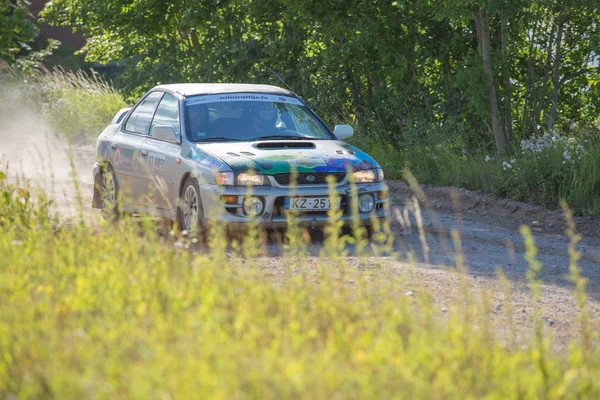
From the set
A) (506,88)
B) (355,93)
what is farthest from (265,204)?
(355,93)

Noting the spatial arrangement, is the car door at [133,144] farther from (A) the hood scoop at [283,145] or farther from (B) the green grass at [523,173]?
(B) the green grass at [523,173]

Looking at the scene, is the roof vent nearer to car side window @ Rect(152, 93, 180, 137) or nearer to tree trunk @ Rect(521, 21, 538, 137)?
car side window @ Rect(152, 93, 180, 137)

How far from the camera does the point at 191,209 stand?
9938mm

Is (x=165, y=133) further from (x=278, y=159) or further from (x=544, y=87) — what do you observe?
(x=544, y=87)

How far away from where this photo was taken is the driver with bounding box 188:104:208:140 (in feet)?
34.2

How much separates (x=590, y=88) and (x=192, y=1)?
8419 mm

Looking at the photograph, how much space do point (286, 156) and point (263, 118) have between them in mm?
1181

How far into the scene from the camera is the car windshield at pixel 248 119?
1050 cm

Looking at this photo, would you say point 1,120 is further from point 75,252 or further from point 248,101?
point 75,252

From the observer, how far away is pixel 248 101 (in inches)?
431

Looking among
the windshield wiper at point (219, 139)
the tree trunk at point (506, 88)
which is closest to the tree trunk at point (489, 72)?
the tree trunk at point (506, 88)

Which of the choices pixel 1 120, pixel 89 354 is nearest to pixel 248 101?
pixel 89 354

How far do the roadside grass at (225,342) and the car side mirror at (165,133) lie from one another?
4.01 meters

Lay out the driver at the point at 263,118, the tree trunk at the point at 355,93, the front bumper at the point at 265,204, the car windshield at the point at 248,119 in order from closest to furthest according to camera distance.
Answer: the front bumper at the point at 265,204 → the car windshield at the point at 248,119 → the driver at the point at 263,118 → the tree trunk at the point at 355,93
